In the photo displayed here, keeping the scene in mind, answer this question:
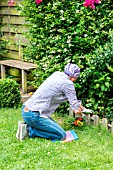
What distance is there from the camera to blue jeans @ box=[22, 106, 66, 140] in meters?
4.45

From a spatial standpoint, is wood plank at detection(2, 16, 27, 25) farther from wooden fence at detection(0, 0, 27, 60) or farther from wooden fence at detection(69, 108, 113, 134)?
wooden fence at detection(69, 108, 113, 134)

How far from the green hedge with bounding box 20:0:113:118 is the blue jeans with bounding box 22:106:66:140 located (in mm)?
907

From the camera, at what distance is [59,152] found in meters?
4.02

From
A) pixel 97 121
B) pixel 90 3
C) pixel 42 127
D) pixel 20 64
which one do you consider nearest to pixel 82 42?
pixel 90 3

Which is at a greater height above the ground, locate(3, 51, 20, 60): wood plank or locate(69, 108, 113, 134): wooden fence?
locate(3, 51, 20, 60): wood plank

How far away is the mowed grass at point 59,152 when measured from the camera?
368 cm

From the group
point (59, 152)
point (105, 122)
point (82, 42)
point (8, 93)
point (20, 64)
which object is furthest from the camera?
point (20, 64)

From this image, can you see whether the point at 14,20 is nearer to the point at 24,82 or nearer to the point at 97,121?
the point at 24,82

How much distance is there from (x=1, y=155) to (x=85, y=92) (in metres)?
1.90

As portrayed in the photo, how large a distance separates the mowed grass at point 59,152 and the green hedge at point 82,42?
65 centimetres

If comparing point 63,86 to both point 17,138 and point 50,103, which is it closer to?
point 50,103

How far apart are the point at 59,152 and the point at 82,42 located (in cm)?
190

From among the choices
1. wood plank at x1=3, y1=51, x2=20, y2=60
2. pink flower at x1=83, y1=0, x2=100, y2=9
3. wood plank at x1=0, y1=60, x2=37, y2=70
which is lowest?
wood plank at x1=0, y1=60, x2=37, y2=70

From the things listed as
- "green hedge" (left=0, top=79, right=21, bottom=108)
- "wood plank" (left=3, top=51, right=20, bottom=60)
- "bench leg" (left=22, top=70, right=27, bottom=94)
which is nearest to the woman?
"green hedge" (left=0, top=79, right=21, bottom=108)
